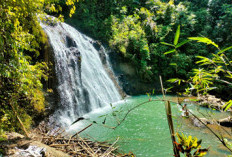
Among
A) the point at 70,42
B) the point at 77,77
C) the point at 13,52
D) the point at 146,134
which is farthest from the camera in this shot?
the point at 70,42

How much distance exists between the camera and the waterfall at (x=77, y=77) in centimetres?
701

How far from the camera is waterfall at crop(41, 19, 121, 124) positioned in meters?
7.01

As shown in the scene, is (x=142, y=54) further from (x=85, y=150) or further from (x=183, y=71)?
(x=85, y=150)

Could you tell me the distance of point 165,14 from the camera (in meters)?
16.7

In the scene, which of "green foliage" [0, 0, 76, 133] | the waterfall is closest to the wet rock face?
the waterfall

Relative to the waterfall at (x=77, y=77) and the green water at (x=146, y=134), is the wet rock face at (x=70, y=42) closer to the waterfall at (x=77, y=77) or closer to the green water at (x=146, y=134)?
the waterfall at (x=77, y=77)

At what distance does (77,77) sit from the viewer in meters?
8.33

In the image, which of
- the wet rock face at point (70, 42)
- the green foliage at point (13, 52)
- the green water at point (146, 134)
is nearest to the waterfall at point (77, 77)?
the wet rock face at point (70, 42)

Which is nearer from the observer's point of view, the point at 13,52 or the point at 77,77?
the point at 13,52

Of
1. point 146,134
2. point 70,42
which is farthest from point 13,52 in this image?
point 70,42

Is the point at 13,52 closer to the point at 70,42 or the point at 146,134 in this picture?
the point at 146,134

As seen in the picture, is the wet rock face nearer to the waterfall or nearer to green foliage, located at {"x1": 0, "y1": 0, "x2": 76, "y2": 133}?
the waterfall

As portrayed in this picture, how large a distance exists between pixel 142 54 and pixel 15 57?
11355 millimetres

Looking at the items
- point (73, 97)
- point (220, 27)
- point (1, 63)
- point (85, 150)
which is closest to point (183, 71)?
point (220, 27)
